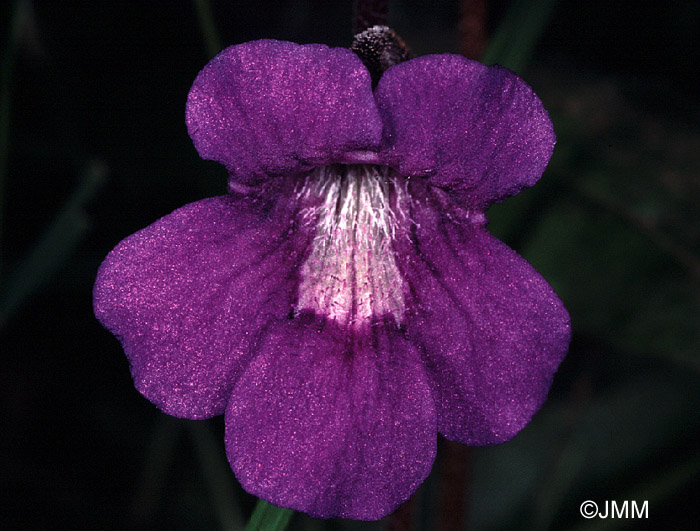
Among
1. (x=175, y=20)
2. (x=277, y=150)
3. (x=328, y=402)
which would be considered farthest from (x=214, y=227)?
(x=175, y=20)

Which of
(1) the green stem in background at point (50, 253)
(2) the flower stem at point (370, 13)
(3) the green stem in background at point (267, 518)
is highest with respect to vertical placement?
(2) the flower stem at point (370, 13)

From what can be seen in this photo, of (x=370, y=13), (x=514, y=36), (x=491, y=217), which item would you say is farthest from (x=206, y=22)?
(x=491, y=217)

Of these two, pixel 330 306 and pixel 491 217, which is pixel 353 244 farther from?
pixel 491 217

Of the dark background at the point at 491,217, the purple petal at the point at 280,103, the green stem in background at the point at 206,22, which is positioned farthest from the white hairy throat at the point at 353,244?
the dark background at the point at 491,217

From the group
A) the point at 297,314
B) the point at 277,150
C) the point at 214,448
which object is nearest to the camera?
the point at 277,150

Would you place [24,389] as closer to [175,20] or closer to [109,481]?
[109,481]

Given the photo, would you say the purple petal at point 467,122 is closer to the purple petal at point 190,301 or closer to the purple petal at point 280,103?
the purple petal at point 280,103
